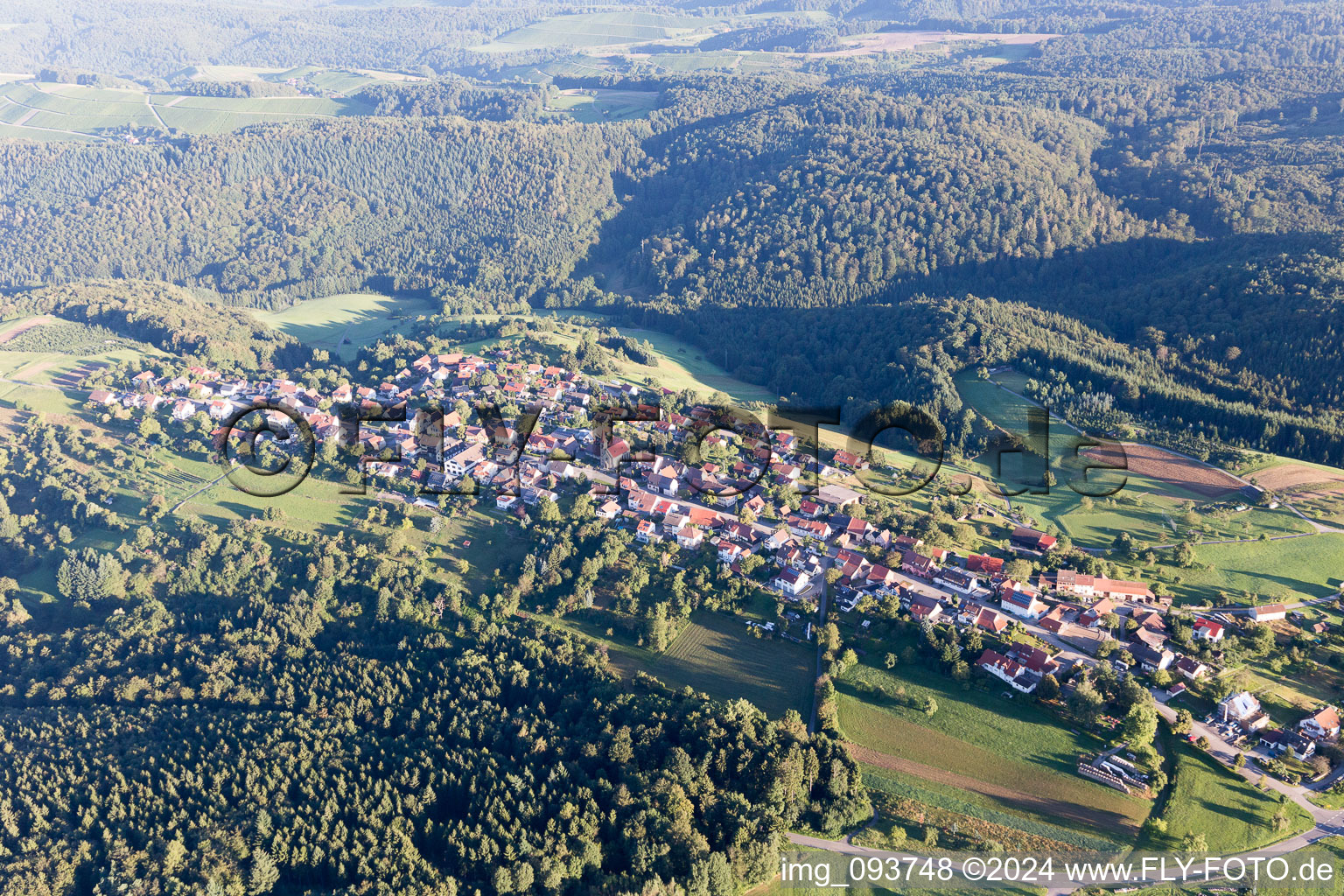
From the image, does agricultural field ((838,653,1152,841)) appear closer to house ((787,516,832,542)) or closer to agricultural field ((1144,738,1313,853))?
agricultural field ((1144,738,1313,853))

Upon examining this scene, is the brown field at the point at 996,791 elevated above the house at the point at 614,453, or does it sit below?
below

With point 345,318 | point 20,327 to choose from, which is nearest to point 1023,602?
point 345,318

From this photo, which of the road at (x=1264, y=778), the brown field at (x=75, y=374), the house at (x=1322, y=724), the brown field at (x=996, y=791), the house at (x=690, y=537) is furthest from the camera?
the brown field at (x=75, y=374)

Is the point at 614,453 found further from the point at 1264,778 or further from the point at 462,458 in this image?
the point at 1264,778

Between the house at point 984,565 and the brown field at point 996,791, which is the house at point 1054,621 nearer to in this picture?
the house at point 984,565

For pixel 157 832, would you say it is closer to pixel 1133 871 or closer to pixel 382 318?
pixel 1133 871

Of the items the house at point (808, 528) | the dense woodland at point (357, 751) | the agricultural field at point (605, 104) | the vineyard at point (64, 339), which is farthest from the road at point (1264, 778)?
the agricultural field at point (605, 104)
